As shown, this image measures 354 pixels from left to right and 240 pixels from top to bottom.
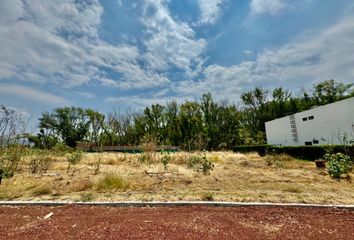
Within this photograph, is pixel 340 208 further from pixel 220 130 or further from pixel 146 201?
pixel 220 130

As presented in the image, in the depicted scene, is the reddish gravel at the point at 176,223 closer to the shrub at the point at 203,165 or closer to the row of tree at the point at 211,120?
the shrub at the point at 203,165

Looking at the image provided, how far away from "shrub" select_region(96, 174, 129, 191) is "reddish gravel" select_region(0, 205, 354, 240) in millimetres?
1349

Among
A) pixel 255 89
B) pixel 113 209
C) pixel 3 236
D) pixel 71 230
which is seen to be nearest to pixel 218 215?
pixel 113 209

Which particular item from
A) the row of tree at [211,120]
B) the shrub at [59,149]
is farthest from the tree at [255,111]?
the shrub at [59,149]

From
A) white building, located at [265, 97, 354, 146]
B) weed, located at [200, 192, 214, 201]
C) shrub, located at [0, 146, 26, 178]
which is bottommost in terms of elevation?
weed, located at [200, 192, 214, 201]

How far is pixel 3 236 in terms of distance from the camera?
2900 millimetres

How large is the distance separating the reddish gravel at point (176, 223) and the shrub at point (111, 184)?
135 cm

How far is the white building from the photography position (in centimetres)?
1382

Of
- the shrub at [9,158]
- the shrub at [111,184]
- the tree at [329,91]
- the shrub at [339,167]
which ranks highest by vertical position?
the tree at [329,91]

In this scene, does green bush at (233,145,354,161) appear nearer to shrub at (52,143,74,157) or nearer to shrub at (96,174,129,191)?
shrub at (96,174,129,191)

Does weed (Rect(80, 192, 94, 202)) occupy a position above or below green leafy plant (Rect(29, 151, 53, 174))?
below

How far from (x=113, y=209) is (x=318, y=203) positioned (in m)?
3.76

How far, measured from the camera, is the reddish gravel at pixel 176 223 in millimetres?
2818

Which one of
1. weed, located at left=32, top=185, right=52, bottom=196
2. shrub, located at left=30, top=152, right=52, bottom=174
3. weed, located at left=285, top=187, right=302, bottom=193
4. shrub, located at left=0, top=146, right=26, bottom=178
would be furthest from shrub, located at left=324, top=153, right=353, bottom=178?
shrub, located at left=0, top=146, right=26, bottom=178
